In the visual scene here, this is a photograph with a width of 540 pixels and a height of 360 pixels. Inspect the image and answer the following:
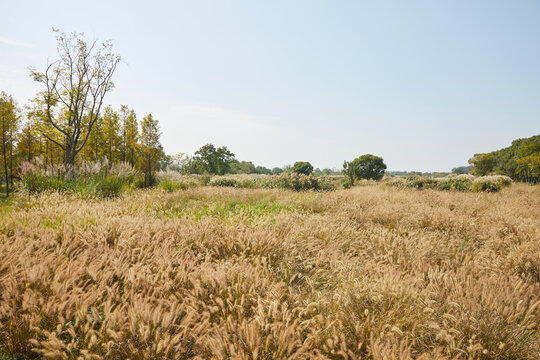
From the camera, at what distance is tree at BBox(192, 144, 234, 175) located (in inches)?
2031

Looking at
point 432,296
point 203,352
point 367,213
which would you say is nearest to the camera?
point 203,352

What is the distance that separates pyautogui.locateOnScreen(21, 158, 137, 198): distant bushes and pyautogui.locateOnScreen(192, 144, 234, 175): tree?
41.7 metres

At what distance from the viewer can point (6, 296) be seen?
1.72 metres

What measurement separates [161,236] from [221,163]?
163 ft

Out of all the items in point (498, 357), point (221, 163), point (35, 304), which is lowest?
point (498, 357)

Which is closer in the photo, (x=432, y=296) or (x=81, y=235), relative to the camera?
(x=432, y=296)

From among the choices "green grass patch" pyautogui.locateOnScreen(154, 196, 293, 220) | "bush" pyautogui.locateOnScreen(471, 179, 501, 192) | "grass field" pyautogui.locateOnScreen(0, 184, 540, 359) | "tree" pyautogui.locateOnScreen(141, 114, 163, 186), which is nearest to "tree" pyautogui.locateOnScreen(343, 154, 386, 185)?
"bush" pyautogui.locateOnScreen(471, 179, 501, 192)

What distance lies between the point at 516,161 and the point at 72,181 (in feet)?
189

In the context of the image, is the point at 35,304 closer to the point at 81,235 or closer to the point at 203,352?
the point at 203,352

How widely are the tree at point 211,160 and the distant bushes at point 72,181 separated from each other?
137ft

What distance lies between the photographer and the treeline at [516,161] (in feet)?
126

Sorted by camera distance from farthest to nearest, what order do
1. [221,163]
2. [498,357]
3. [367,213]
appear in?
[221,163] → [367,213] → [498,357]

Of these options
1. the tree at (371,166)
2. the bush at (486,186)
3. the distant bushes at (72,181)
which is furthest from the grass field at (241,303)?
the tree at (371,166)

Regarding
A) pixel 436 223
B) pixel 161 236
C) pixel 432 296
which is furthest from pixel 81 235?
pixel 436 223
